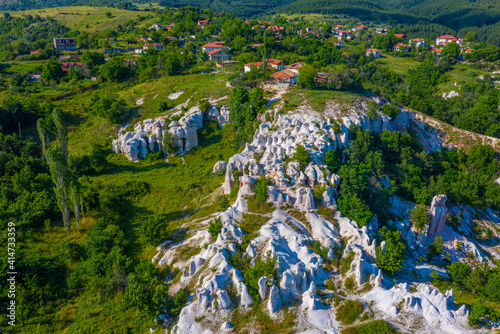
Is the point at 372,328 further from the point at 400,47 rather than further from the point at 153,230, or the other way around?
the point at 400,47

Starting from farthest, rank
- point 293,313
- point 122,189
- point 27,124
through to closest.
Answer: point 27,124 < point 122,189 < point 293,313

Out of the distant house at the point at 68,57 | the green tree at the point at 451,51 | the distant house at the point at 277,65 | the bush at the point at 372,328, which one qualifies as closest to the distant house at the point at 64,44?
the distant house at the point at 68,57

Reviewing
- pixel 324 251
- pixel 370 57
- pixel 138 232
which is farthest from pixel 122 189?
pixel 370 57

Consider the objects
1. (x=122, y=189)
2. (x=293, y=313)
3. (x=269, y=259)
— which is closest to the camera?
(x=293, y=313)

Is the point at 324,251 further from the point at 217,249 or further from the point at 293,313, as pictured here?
the point at 217,249

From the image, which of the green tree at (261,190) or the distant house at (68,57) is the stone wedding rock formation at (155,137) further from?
the distant house at (68,57)

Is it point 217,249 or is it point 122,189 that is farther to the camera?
point 122,189

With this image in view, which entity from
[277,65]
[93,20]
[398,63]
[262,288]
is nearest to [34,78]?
[277,65]
